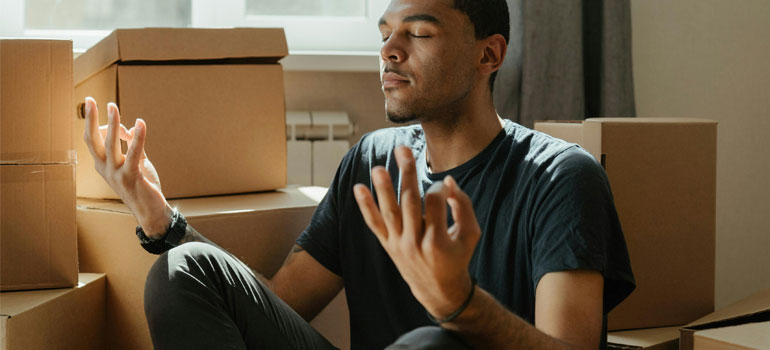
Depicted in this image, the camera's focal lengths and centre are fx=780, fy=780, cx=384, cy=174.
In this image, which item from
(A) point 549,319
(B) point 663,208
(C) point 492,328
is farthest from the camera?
(B) point 663,208

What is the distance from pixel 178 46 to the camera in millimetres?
1527

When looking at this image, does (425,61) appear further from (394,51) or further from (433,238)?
(433,238)

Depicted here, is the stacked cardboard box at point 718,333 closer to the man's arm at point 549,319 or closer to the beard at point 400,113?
the man's arm at point 549,319

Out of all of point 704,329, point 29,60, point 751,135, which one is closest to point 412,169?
point 704,329

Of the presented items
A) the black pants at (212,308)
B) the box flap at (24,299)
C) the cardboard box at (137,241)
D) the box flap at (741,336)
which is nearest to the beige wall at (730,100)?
the box flap at (741,336)

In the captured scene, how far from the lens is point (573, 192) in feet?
3.55

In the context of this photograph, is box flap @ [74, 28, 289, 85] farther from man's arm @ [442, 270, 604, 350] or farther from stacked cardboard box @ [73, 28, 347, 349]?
man's arm @ [442, 270, 604, 350]

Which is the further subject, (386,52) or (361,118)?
(361,118)

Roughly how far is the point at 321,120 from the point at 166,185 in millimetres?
582

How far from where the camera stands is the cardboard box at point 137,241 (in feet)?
4.66

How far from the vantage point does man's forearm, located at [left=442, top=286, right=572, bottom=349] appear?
88 centimetres

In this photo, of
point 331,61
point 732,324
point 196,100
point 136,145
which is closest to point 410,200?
point 136,145

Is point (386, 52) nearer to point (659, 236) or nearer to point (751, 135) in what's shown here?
point (659, 236)

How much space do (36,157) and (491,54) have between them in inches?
31.0
